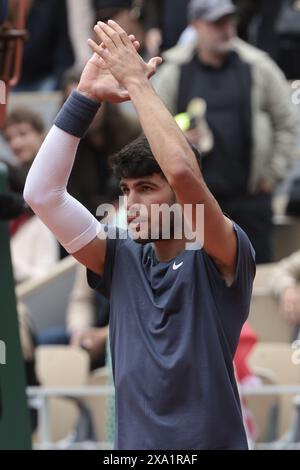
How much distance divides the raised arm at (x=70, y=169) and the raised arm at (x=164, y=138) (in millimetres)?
71

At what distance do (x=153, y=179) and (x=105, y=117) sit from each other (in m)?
4.60

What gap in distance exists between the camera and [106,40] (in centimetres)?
387

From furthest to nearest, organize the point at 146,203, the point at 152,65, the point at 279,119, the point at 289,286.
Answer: the point at 279,119 < the point at 289,286 < the point at 146,203 < the point at 152,65

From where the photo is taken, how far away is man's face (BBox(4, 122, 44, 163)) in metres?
8.87

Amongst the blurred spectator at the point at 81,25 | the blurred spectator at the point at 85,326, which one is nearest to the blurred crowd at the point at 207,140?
the blurred spectator at the point at 85,326

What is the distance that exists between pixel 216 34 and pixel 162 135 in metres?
4.52

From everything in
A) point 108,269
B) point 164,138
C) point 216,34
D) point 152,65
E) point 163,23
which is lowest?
point 163,23

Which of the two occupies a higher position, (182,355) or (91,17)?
(182,355)

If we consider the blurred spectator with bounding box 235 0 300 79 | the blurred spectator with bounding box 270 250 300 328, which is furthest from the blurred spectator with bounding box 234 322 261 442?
the blurred spectator with bounding box 235 0 300 79

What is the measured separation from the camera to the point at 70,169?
412 centimetres

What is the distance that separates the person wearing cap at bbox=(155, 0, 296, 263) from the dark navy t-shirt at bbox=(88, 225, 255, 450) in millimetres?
4137

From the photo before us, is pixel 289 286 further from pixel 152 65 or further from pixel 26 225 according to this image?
pixel 152 65

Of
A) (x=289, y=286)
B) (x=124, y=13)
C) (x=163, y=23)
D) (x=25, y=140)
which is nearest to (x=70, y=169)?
(x=289, y=286)

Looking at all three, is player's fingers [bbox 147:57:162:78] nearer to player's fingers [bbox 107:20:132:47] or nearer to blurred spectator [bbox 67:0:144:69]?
player's fingers [bbox 107:20:132:47]
